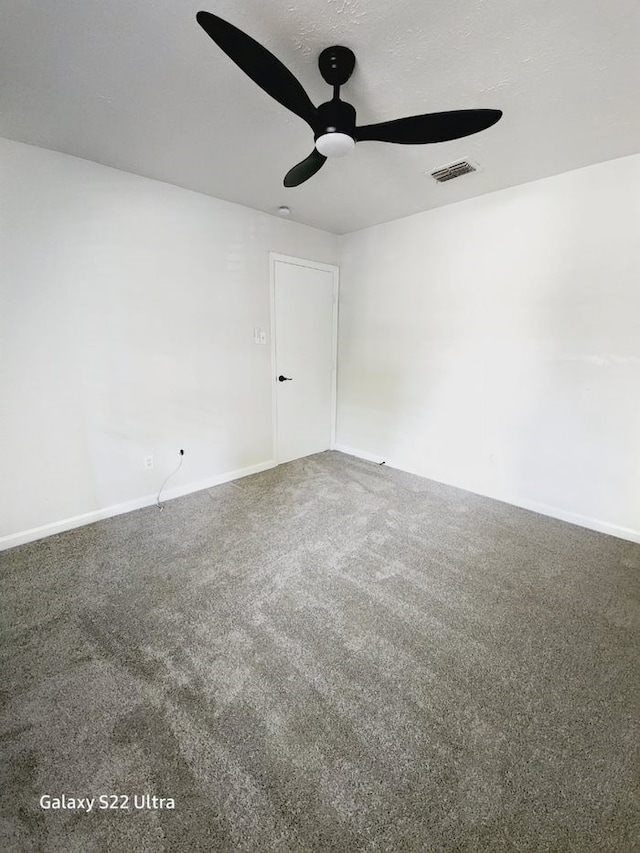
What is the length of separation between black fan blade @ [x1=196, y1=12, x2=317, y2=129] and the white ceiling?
0.26 meters

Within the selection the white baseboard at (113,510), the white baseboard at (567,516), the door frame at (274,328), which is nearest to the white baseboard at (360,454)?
the door frame at (274,328)

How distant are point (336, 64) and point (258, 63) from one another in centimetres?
45

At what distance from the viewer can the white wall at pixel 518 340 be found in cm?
244

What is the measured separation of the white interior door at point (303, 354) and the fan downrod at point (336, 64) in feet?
6.68

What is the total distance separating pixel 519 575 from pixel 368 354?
2551 mm

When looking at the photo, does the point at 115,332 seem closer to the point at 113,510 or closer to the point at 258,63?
the point at 113,510

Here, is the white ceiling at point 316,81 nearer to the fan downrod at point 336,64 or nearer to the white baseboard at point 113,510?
the fan downrod at point 336,64

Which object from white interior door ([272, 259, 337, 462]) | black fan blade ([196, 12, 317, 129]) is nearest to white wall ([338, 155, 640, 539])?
white interior door ([272, 259, 337, 462])

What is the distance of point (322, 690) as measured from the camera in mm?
1428

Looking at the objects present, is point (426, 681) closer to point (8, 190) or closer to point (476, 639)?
point (476, 639)

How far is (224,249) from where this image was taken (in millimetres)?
3113

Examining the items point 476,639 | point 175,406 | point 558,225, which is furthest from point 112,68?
point 476,639

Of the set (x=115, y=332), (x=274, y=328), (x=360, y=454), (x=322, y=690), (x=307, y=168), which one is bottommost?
(x=322, y=690)

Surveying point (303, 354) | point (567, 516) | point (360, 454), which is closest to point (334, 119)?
point (303, 354)
